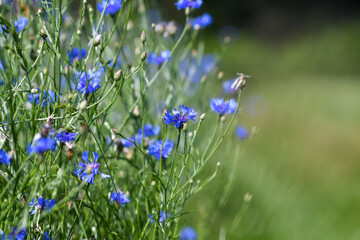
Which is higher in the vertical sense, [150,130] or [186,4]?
[186,4]

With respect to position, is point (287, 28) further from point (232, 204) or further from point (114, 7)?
point (114, 7)

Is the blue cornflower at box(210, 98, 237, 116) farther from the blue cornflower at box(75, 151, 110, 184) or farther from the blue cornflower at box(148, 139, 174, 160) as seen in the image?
the blue cornflower at box(75, 151, 110, 184)

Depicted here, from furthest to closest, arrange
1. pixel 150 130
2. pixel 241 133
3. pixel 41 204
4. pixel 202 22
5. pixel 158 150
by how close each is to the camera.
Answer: pixel 241 133 → pixel 202 22 → pixel 150 130 → pixel 158 150 → pixel 41 204

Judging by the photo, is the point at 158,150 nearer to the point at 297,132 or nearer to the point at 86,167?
the point at 86,167

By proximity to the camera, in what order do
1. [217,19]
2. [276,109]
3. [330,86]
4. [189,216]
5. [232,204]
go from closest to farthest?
[189,216], [232,204], [276,109], [330,86], [217,19]

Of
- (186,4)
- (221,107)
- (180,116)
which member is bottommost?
(180,116)

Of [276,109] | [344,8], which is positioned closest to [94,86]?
[276,109]

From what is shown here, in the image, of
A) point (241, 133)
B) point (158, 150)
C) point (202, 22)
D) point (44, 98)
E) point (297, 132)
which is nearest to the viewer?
point (44, 98)

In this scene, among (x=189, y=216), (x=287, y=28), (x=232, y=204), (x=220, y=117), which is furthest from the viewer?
(x=287, y=28)

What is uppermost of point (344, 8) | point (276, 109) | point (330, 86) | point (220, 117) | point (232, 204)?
point (344, 8)

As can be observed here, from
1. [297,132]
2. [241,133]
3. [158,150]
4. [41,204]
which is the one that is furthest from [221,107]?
[297,132]
